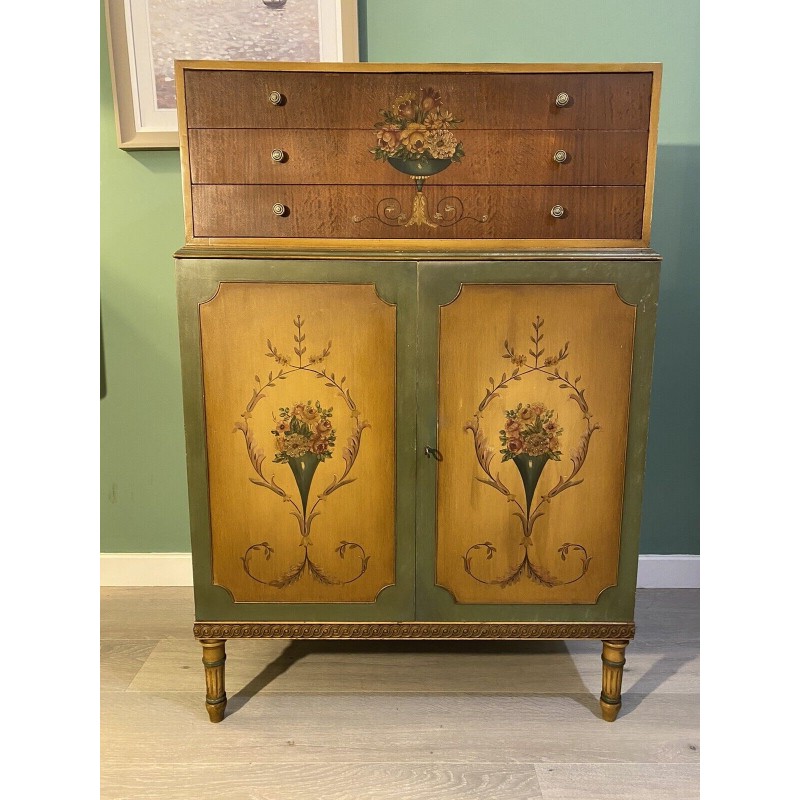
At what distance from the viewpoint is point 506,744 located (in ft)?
5.25

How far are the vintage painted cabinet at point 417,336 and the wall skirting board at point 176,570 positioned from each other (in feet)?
2.36

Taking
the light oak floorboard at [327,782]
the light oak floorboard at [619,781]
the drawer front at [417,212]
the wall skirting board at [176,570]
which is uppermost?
the drawer front at [417,212]

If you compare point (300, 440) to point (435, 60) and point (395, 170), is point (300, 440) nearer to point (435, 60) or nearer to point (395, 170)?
point (395, 170)

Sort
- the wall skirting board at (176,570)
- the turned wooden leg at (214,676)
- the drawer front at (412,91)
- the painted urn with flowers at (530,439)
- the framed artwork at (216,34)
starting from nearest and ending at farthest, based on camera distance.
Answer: the drawer front at (412,91)
the painted urn with flowers at (530,439)
the turned wooden leg at (214,676)
the framed artwork at (216,34)
the wall skirting board at (176,570)

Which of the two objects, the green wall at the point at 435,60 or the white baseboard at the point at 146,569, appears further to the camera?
the white baseboard at the point at 146,569

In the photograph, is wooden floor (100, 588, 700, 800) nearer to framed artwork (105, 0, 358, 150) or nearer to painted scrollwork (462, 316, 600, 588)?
painted scrollwork (462, 316, 600, 588)

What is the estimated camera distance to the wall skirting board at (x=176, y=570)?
229 centimetres

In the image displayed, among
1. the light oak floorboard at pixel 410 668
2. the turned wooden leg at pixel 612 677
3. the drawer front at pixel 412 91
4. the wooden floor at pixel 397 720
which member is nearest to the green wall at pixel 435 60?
the wooden floor at pixel 397 720

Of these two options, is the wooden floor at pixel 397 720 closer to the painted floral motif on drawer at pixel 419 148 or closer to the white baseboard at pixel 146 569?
the white baseboard at pixel 146 569

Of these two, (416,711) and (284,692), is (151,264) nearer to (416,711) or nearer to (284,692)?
(284,692)

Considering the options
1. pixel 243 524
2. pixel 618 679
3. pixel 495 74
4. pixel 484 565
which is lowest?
pixel 618 679

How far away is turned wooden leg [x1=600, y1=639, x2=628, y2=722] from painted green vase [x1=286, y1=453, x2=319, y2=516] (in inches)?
31.5

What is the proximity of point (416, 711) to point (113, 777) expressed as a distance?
0.69 m
